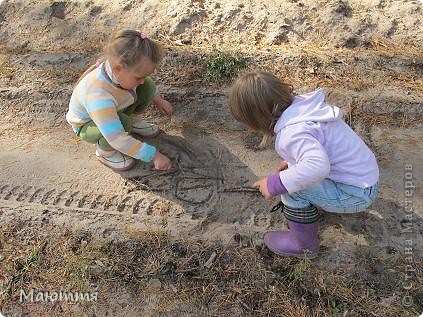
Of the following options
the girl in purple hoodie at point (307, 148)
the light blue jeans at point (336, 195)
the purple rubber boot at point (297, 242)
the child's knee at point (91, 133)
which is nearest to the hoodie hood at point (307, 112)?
the girl in purple hoodie at point (307, 148)

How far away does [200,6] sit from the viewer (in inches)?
167

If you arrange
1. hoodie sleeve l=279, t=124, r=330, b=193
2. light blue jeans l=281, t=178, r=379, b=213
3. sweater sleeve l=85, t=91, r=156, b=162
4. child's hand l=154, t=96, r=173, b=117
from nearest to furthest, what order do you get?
hoodie sleeve l=279, t=124, r=330, b=193 → light blue jeans l=281, t=178, r=379, b=213 → sweater sleeve l=85, t=91, r=156, b=162 → child's hand l=154, t=96, r=173, b=117

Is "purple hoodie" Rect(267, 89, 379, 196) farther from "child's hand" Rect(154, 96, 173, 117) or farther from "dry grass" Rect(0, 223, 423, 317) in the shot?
"child's hand" Rect(154, 96, 173, 117)

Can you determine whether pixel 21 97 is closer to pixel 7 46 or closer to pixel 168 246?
pixel 7 46

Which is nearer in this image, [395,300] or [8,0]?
[395,300]

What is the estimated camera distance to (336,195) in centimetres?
243

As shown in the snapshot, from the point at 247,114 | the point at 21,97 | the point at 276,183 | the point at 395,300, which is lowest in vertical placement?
the point at 395,300

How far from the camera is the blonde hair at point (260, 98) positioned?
223 cm

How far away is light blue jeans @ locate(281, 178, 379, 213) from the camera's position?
94.7 inches

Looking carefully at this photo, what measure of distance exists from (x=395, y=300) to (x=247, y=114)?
126 centimetres

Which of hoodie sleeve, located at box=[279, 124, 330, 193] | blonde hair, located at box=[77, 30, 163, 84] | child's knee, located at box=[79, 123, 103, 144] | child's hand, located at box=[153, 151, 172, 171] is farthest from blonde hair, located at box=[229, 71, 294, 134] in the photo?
child's knee, located at box=[79, 123, 103, 144]

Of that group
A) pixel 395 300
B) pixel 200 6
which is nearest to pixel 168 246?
pixel 395 300

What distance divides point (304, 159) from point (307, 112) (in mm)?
250

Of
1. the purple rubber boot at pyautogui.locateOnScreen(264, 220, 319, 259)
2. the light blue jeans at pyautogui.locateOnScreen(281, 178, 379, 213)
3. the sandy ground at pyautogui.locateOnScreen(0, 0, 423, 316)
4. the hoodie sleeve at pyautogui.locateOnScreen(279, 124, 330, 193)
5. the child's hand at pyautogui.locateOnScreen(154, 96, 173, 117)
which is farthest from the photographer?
the child's hand at pyautogui.locateOnScreen(154, 96, 173, 117)
